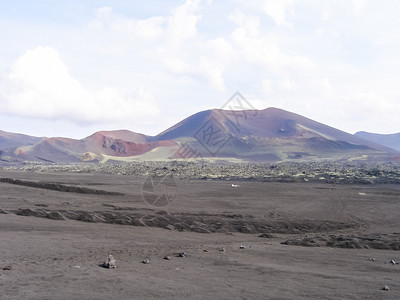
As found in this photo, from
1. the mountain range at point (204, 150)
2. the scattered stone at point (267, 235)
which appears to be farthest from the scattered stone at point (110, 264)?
the mountain range at point (204, 150)

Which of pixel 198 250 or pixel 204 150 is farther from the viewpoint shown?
pixel 204 150

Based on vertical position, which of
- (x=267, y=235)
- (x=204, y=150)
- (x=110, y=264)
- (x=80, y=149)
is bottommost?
(x=267, y=235)

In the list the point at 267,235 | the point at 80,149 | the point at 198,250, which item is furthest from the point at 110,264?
the point at 80,149

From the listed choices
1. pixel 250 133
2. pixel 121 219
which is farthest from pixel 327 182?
pixel 250 133

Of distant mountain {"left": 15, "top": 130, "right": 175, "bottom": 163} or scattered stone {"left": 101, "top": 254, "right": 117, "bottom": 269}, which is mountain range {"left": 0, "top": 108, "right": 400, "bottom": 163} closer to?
distant mountain {"left": 15, "top": 130, "right": 175, "bottom": 163}

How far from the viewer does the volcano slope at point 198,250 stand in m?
8.77

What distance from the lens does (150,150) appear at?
5723 inches

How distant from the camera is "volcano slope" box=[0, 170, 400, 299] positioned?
8.77 meters

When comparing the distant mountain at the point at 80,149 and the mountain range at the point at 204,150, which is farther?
the mountain range at the point at 204,150

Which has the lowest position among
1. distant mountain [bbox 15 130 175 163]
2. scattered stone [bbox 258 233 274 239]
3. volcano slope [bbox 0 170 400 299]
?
scattered stone [bbox 258 233 274 239]

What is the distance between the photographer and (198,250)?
42.9 feet

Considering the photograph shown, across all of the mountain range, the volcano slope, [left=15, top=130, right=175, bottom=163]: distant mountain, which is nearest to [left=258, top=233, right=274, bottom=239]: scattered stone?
the volcano slope

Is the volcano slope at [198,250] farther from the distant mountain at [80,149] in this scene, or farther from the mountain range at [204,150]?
the distant mountain at [80,149]

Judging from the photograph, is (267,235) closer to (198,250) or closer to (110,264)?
(198,250)
